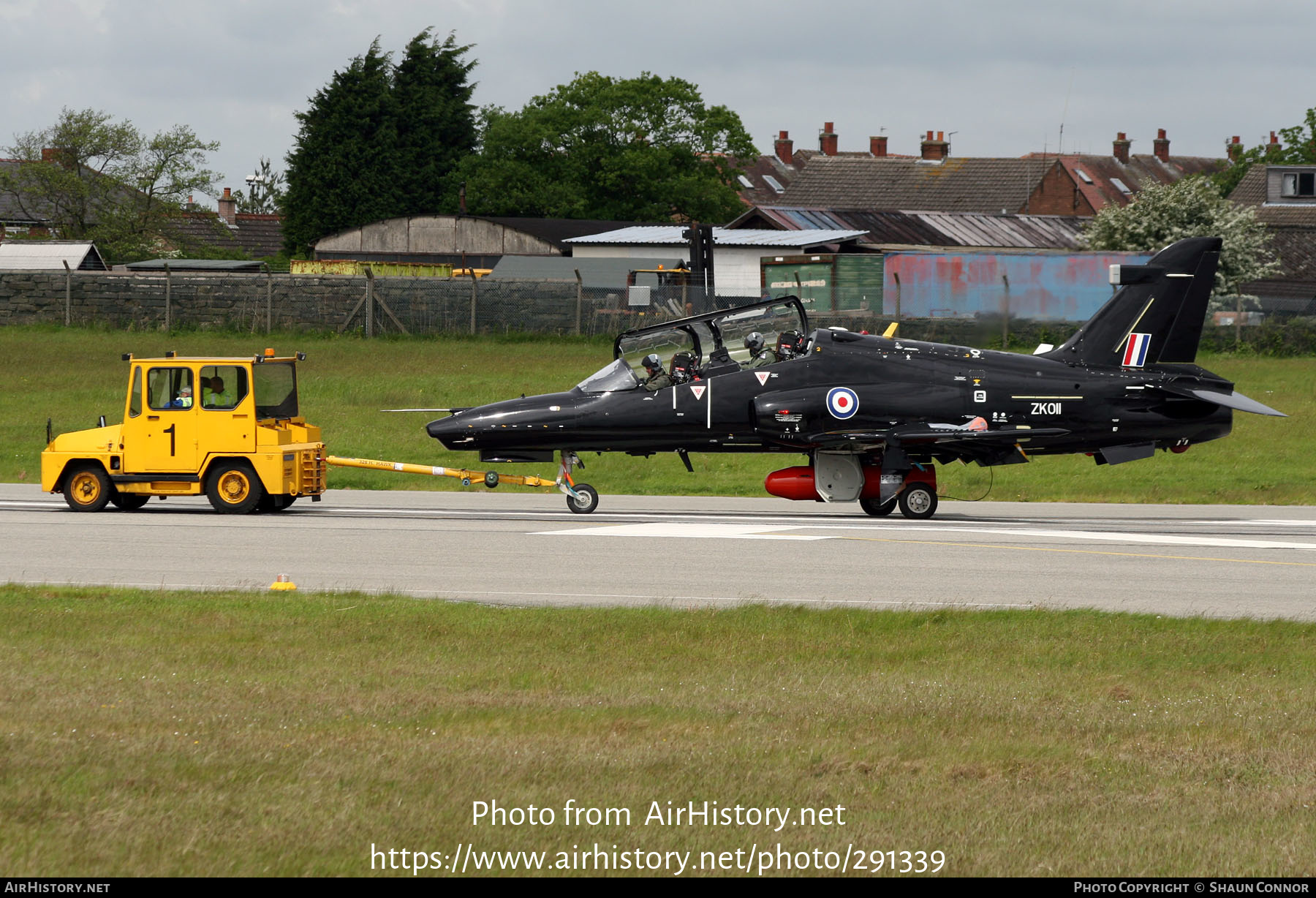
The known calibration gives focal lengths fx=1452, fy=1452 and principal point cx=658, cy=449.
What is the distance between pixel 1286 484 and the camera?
2500 centimetres

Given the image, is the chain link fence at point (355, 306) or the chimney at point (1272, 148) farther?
the chimney at point (1272, 148)

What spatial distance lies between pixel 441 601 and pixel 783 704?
460 cm

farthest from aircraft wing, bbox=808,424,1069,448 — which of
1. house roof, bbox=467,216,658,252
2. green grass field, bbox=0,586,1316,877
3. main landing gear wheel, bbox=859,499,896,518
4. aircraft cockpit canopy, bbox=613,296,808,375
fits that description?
house roof, bbox=467,216,658,252

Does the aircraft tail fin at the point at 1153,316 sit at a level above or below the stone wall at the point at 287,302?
below

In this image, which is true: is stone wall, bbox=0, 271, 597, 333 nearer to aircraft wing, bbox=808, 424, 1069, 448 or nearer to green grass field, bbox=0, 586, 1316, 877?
aircraft wing, bbox=808, 424, 1069, 448

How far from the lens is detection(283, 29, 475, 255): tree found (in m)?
88.9

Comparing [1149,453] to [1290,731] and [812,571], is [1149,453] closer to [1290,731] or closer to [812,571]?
[812,571]

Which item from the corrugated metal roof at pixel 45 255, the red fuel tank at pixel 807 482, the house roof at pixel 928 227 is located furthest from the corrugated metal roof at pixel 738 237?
the red fuel tank at pixel 807 482

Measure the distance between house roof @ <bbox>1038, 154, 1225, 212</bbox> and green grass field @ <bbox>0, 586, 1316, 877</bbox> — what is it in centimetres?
7242

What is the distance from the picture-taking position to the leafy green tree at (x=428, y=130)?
9156 centimetres

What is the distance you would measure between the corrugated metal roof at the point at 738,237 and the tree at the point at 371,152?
81.4 ft

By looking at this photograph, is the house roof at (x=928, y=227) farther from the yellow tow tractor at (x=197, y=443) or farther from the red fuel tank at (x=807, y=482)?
the yellow tow tractor at (x=197, y=443)

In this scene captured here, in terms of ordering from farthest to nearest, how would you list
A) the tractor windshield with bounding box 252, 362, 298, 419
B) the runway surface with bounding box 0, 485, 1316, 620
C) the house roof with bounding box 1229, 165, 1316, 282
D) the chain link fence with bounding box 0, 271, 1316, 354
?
the house roof with bounding box 1229, 165, 1316, 282 < the chain link fence with bounding box 0, 271, 1316, 354 < the tractor windshield with bounding box 252, 362, 298, 419 < the runway surface with bounding box 0, 485, 1316, 620

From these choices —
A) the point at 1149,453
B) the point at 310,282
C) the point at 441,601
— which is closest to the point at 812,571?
the point at 441,601
